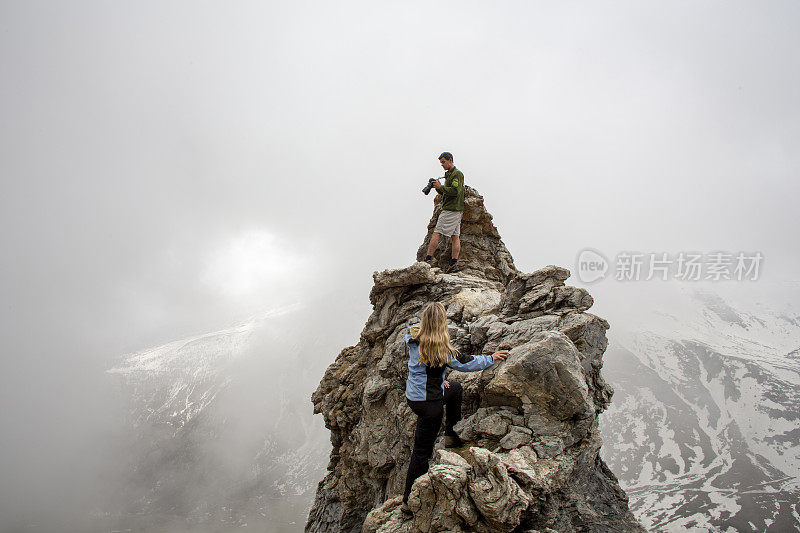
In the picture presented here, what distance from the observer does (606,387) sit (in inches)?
605

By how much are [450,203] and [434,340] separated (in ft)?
43.3

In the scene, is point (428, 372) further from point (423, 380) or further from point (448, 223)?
point (448, 223)

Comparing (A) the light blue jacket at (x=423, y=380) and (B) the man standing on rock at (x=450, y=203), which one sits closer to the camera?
(A) the light blue jacket at (x=423, y=380)

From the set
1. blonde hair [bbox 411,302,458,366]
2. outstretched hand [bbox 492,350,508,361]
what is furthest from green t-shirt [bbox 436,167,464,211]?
blonde hair [bbox 411,302,458,366]

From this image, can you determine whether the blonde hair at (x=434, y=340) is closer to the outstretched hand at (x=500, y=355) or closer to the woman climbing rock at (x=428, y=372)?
the woman climbing rock at (x=428, y=372)

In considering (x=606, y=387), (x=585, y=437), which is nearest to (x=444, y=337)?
(x=585, y=437)

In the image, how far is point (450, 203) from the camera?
22562 millimetres

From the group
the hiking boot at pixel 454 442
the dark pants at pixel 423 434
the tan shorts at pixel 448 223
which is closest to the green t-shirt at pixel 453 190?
the tan shorts at pixel 448 223

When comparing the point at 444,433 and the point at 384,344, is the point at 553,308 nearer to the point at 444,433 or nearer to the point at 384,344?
the point at 444,433

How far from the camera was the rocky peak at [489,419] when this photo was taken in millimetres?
9844

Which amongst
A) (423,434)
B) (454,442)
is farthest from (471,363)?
(454,442)

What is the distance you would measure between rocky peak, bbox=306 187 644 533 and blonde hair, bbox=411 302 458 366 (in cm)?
241

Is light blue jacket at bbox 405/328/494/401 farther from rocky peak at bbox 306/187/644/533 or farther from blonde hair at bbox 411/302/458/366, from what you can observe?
rocky peak at bbox 306/187/644/533

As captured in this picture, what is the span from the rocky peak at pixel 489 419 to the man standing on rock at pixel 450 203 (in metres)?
1.73
